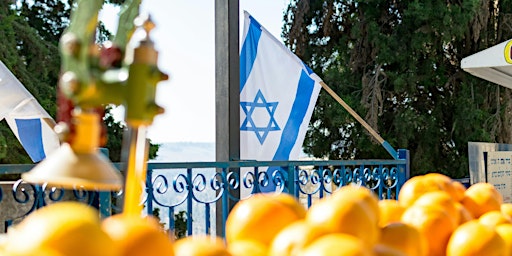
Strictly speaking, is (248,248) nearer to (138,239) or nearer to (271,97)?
(138,239)

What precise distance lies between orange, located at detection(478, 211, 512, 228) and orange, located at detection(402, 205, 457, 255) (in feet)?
0.18

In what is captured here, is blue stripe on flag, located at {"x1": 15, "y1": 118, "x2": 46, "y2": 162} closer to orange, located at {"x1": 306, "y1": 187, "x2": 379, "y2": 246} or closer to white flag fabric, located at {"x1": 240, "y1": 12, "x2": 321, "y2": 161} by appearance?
white flag fabric, located at {"x1": 240, "y1": 12, "x2": 321, "y2": 161}

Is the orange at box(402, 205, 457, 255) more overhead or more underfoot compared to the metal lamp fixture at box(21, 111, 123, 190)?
more underfoot

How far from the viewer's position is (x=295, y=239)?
0.49 meters

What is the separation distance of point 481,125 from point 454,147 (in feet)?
1.66

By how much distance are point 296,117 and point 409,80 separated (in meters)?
5.10

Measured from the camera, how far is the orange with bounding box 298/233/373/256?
441 millimetres

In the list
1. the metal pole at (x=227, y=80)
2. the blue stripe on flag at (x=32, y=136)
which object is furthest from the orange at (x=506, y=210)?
the blue stripe on flag at (x=32, y=136)

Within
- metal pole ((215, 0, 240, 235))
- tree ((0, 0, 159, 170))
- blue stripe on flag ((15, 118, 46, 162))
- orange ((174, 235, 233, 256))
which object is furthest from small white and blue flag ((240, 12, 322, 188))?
tree ((0, 0, 159, 170))

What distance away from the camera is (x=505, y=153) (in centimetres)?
494

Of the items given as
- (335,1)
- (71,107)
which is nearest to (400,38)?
(335,1)

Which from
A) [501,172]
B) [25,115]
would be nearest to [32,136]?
[25,115]

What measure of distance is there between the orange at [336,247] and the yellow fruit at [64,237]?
5.8 inches

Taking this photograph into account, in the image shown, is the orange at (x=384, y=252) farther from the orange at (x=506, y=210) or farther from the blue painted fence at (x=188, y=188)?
the blue painted fence at (x=188, y=188)
